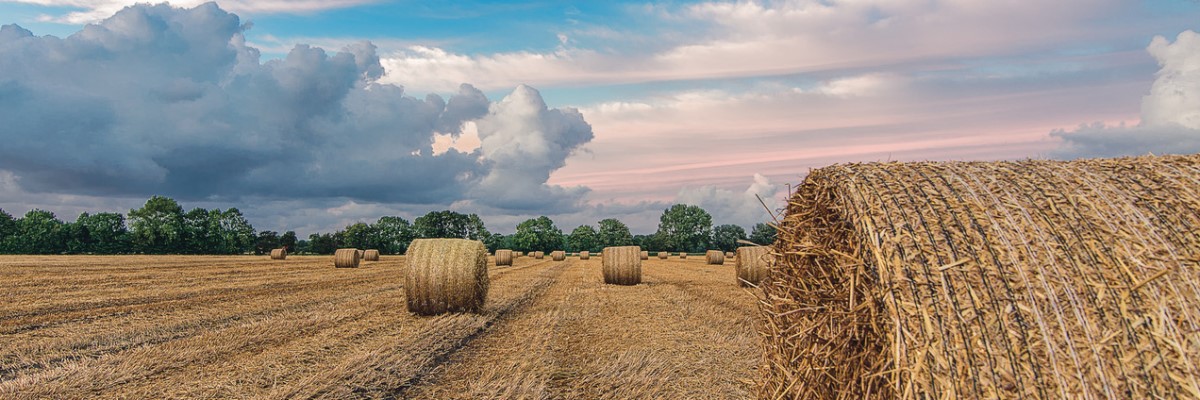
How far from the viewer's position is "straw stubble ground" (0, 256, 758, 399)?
6.90 m

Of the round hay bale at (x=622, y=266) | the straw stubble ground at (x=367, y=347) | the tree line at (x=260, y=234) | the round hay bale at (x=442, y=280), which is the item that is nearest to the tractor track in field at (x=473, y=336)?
the straw stubble ground at (x=367, y=347)

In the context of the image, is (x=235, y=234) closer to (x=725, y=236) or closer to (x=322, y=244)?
(x=322, y=244)

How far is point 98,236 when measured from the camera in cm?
6806

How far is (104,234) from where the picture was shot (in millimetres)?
68562

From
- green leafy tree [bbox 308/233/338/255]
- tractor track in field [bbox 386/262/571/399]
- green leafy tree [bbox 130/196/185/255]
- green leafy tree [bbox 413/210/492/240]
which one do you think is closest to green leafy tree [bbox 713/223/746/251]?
green leafy tree [bbox 413/210/492/240]

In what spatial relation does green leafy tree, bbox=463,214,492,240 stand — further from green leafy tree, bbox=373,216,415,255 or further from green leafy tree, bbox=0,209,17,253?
green leafy tree, bbox=0,209,17,253

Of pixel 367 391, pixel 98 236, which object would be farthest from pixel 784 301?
pixel 98 236

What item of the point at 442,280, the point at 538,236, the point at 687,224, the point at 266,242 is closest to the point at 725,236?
the point at 687,224

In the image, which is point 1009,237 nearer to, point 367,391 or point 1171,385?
point 1171,385

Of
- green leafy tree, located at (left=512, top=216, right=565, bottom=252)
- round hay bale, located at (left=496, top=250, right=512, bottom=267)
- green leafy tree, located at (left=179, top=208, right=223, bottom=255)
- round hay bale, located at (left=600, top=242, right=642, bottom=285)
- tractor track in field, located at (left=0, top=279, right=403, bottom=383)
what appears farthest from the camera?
green leafy tree, located at (left=512, top=216, right=565, bottom=252)

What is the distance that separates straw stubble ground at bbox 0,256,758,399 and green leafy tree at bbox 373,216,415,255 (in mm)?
72772

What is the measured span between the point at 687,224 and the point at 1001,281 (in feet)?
338

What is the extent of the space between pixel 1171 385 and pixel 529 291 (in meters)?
15.4

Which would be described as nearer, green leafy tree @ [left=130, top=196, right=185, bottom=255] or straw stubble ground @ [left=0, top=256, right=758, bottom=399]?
straw stubble ground @ [left=0, top=256, right=758, bottom=399]
